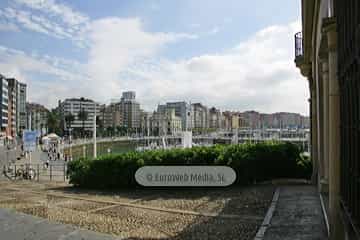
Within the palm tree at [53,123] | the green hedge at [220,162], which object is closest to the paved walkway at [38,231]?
the green hedge at [220,162]

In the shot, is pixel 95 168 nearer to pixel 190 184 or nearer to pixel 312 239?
pixel 190 184

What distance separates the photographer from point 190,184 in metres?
12.4

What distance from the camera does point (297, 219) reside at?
7035mm

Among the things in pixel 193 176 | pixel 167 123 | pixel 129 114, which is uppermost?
pixel 129 114

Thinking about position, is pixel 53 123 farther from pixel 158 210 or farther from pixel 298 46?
pixel 158 210

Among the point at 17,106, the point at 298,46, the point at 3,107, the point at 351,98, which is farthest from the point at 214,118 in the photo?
the point at 351,98

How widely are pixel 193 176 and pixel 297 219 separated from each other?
19.0 ft

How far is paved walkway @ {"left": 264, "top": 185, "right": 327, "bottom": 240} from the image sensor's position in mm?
5926

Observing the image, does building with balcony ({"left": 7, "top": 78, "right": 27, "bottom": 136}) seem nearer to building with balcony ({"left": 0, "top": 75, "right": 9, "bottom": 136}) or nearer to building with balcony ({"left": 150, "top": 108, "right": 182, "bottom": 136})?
building with balcony ({"left": 0, "top": 75, "right": 9, "bottom": 136})

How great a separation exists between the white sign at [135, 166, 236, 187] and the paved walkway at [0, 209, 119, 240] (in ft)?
16.6

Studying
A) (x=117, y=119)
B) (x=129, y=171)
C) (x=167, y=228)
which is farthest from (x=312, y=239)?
(x=117, y=119)

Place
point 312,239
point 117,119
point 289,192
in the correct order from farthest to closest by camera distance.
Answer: point 117,119, point 289,192, point 312,239

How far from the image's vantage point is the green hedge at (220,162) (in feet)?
42.1

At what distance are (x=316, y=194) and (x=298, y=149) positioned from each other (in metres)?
4.75
